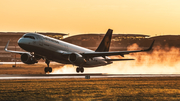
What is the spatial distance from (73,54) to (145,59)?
3782 cm

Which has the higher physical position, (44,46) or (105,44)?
(105,44)

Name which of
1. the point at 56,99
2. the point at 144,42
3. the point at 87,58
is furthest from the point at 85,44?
the point at 56,99

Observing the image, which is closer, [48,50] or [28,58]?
[48,50]

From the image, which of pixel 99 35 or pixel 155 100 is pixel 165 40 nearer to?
pixel 99 35

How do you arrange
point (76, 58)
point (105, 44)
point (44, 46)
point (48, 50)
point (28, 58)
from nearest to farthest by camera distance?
1. point (44, 46)
2. point (48, 50)
3. point (76, 58)
4. point (28, 58)
5. point (105, 44)

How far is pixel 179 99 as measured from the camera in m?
23.6

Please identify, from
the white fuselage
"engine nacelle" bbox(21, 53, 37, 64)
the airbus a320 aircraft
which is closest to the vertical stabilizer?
the airbus a320 aircraft

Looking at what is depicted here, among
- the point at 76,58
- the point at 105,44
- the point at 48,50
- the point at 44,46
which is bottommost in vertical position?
the point at 76,58

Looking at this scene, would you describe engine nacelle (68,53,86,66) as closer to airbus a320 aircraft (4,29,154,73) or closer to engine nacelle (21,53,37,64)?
airbus a320 aircraft (4,29,154,73)

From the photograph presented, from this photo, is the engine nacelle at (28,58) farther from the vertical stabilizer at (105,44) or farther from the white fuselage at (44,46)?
the vertical stabilizer at (105,44)

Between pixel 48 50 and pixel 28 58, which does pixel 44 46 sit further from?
pixel 28 58

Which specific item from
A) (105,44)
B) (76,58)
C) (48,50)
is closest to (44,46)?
(48,50)

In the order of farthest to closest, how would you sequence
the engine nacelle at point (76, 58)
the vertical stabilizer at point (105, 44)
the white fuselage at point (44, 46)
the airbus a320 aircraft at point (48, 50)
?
1. the vertical stabilizer at point (105, 44)
2. the engine nacelle at point (76, 58)
3. the airbus a320 aircraft at point (48, 50)
4. the white fuselage at point (44, 46)

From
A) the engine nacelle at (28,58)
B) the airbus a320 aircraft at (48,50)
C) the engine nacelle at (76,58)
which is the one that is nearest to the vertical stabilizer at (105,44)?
the airbus a320 aircraft at (48,50)
